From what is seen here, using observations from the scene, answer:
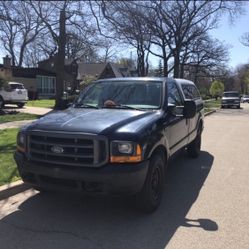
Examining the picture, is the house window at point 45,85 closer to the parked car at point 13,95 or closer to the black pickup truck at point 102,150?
the parked car at point 13,95

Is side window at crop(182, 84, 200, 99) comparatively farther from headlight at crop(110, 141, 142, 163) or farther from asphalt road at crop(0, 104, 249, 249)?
headlight at crop(110, 141, 142, 163)

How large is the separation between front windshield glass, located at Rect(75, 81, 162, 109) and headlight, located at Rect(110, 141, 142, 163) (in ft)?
4.95

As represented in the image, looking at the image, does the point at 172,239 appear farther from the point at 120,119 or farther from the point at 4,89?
the point at 4,89

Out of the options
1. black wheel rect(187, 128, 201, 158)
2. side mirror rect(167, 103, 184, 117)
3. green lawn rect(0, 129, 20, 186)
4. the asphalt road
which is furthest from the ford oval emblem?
black wheel rect(187, 128, 201, 158)

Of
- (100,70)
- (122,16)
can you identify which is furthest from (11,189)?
(100,70)

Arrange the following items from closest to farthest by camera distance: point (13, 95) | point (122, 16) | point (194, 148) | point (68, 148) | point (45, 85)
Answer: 1. point (68, 148)
2. point (194, 148)
3. point (122, 16)
4. point (13, 95)
5. point (45, 85)

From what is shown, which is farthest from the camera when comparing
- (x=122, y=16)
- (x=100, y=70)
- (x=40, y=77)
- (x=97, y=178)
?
(x=100, y=70)

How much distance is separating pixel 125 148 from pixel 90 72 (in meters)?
71.4

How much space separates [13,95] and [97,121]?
20.1m

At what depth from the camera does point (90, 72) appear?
75.6m

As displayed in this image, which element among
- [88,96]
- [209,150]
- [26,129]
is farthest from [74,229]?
[209,150]

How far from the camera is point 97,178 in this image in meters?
4.94

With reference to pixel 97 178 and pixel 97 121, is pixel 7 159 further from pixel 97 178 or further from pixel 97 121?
pixel 97 178

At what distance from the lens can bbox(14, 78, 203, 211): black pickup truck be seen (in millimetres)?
5023
